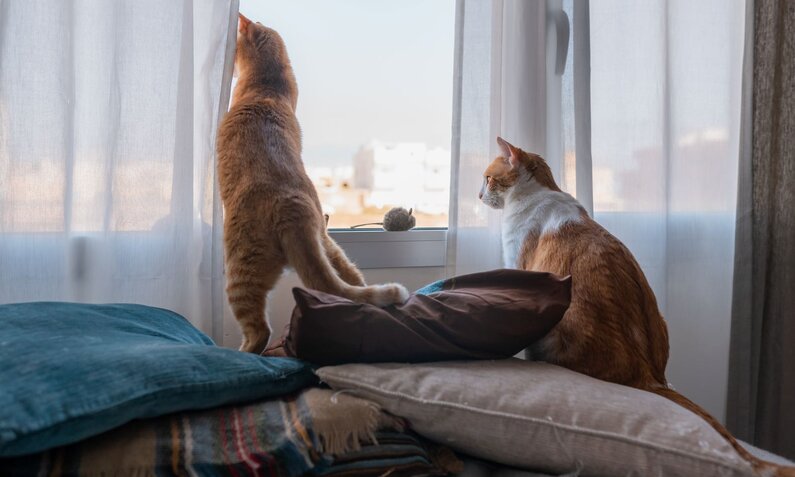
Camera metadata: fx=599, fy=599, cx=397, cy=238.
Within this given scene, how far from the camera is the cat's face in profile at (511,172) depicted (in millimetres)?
1446

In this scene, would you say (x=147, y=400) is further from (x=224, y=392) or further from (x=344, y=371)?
(x=344, y=371)

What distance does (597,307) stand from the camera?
1068 mm

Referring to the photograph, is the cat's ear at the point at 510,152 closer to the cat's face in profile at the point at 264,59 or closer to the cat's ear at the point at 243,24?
the cat's face in profile at the point at 264,59

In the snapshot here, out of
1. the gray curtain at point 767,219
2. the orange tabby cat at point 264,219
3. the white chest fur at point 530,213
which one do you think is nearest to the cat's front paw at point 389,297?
the orange tabby cat at point 264,219

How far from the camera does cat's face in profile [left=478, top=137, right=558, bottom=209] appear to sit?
4.75ft

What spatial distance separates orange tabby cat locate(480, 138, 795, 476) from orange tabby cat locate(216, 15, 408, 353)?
12.5 inches

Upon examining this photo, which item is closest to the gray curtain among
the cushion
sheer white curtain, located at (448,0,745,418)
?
sheer white curtain, located at (448,0,745,418)

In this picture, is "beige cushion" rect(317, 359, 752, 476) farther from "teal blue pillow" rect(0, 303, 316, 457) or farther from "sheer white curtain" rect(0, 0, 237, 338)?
"sheer white curtain" rect(0, 0, 237, 338)

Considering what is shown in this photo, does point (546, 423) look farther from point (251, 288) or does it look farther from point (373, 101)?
point (373, 101)

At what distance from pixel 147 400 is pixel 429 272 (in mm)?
1101

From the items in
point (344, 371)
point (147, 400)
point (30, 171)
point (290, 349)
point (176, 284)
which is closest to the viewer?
point (147, 400)

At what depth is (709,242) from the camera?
1.75m

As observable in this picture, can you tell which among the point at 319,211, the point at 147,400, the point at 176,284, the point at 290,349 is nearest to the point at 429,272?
the point at 319,211

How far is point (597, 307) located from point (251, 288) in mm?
627
